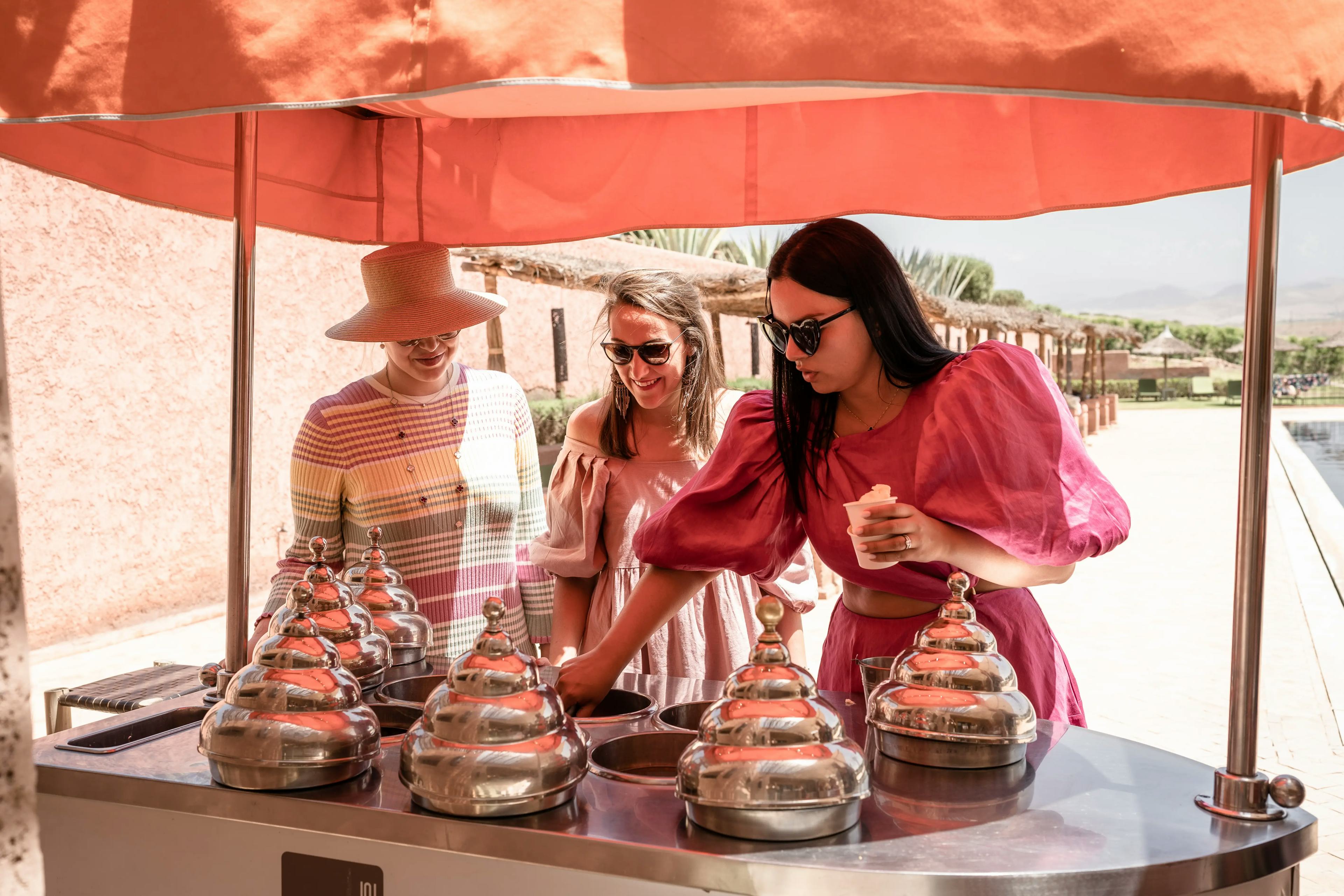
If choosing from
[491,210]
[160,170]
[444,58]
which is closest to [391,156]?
[491,210]

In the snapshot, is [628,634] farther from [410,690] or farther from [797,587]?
[797,587]

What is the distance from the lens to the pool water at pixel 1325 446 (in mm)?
20094

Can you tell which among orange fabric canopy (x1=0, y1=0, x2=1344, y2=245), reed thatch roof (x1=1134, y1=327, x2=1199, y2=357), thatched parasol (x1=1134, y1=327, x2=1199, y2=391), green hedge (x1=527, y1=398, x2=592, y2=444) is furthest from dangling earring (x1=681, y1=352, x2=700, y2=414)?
reed thatch roof (x1=1134, y1=327, x2=1199, y2=357)

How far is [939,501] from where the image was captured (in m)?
1.77

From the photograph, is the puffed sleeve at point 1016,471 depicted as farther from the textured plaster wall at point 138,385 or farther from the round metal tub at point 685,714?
the textured plaster wall at point 138,385

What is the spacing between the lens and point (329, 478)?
2605 mm

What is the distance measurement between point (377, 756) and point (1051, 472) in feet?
3.51

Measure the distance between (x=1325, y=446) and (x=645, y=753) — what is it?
98.6ft

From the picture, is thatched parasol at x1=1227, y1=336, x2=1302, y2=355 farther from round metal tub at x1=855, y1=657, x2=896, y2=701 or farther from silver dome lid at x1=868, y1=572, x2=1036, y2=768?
round metal tub at x1=855, y1=657, x2=896, y2=701

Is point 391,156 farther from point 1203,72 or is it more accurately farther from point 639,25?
point 1203,72

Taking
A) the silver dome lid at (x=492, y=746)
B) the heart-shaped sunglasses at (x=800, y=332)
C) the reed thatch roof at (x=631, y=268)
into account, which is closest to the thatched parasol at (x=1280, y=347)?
the heart-shaped sunglasses at (x=800, y=332)

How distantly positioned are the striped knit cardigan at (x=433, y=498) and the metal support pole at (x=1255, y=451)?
1.70 metres

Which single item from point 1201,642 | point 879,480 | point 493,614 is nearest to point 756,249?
point 1201,642

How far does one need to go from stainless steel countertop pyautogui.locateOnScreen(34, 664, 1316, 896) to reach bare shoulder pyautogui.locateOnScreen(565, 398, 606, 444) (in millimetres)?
1403
